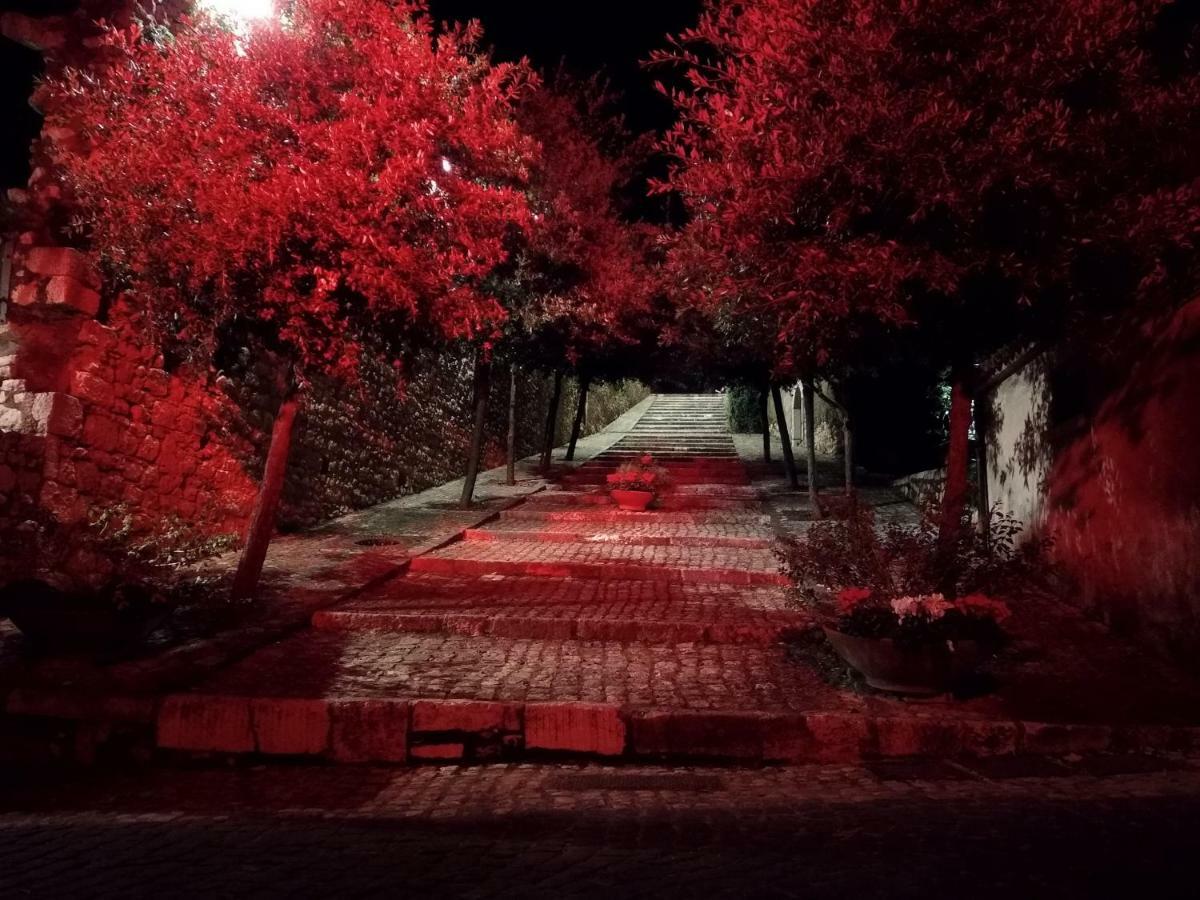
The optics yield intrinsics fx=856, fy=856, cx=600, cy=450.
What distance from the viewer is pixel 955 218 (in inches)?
231

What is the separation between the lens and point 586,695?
5336 millimetres

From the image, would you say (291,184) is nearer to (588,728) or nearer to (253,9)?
(253,9)

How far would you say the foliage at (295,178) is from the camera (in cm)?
649

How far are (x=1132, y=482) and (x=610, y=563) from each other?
16.2 feet

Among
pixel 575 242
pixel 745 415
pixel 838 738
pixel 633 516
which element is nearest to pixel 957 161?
pixel 838 738

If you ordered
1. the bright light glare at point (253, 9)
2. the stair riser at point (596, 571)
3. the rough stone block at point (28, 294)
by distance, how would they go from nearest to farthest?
the bright light glare at point (253, 9) → the rough stone block at point (28, 294) → the stair riser at point (596, 571)

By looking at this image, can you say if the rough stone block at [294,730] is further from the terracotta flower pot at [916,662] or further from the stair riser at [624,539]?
the stair riser at [624,539]

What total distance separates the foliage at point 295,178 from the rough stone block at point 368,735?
300cm

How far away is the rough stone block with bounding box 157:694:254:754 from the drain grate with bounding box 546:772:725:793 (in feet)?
6.16

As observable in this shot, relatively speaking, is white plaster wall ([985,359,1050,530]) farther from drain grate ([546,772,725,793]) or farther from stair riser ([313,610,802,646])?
drain grate ([546,772,725,793])

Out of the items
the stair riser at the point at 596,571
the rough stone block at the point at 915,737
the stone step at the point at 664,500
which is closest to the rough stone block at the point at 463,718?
the rough stone block at the point at 915,737

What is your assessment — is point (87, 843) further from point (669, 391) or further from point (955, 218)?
point (669, 391)

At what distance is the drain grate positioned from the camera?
178 inches

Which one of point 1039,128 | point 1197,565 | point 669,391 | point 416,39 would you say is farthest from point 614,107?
point 669,391
